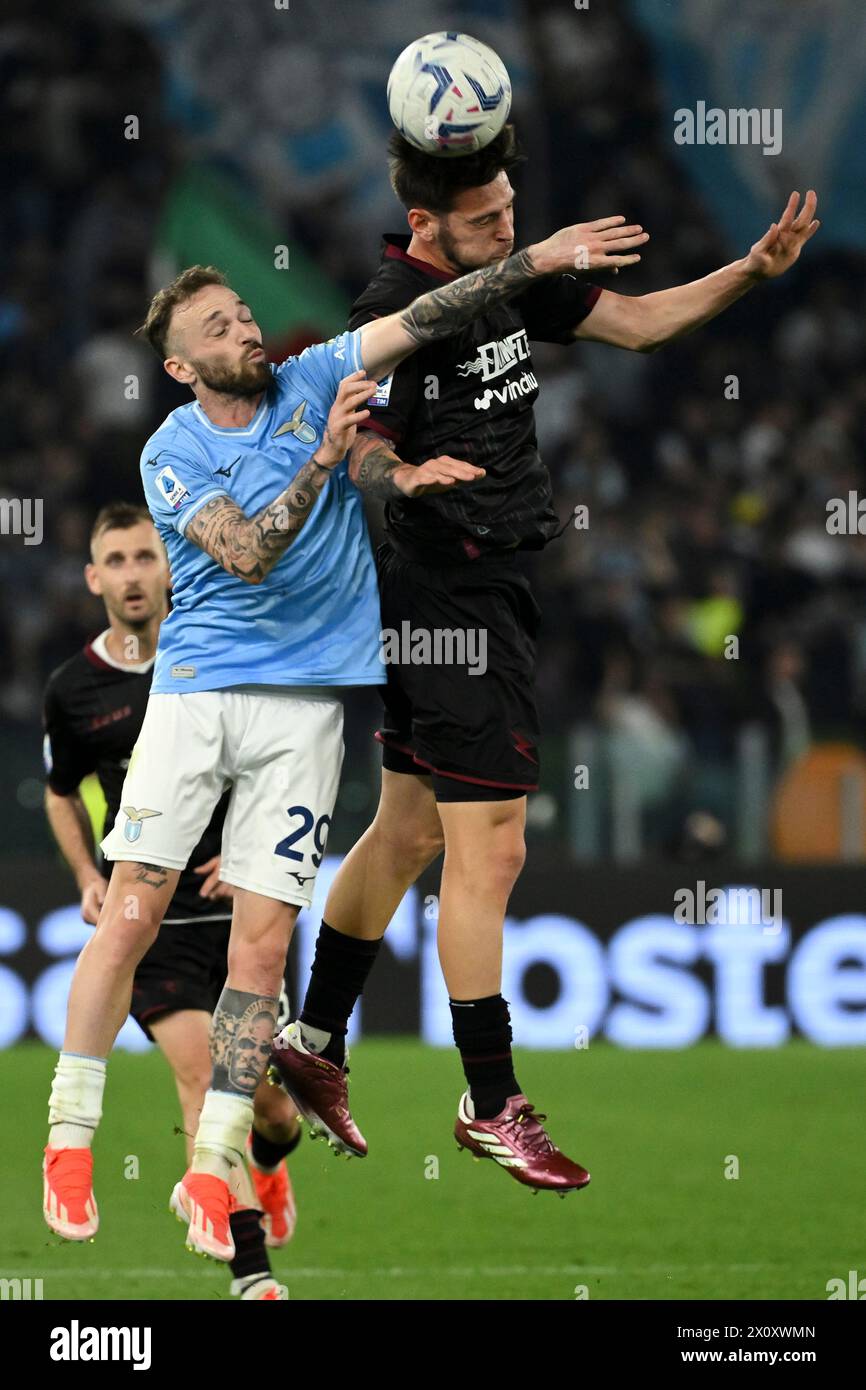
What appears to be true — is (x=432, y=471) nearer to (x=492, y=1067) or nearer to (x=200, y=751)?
(x=200, y=751)

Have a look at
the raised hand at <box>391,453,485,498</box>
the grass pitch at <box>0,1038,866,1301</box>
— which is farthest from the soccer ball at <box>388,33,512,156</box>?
the grass pitch at <box>0,1038,866,1301</box>

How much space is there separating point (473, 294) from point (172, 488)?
3.03ft

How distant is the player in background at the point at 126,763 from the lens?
7.06 metres

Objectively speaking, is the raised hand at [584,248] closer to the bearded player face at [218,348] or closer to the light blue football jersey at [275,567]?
the light blue football jersey at [275,567]

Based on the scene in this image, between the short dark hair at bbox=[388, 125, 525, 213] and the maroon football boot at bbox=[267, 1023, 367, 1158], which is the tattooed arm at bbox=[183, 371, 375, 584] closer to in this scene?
the short dark hair at bbox=[388, 125, 525, 213]

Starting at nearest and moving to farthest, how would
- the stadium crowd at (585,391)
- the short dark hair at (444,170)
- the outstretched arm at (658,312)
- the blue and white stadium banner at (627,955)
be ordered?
the short dark hair at (444,170) < the outstretched arm at (658,312) < the blue and white stadium banner at (627,955) < the stadium crowd at (585,391)

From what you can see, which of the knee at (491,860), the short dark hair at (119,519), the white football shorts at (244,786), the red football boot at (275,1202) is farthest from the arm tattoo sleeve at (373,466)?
the red football boot at (275,1202)

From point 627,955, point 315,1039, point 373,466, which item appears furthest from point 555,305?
point 627,955

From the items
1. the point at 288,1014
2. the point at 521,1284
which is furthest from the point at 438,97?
the point at 521,1284

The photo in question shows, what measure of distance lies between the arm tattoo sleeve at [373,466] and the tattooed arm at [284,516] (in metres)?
0.07

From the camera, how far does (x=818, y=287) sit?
16.7 meters

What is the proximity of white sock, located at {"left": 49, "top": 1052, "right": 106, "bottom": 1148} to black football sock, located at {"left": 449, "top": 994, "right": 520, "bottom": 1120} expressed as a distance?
948 millimetres

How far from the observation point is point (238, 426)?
18.5ft

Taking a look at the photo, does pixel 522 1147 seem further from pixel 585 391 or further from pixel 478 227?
pixel 585 391
